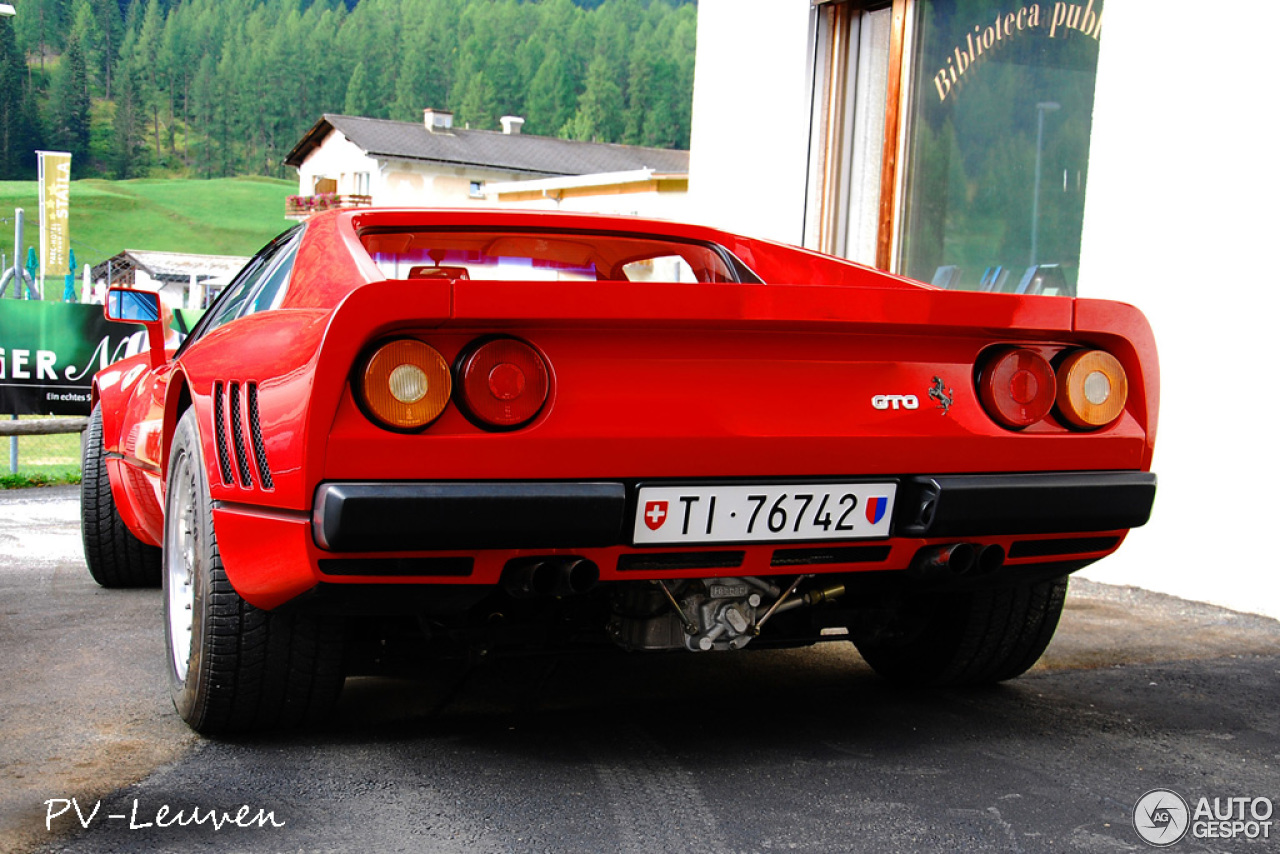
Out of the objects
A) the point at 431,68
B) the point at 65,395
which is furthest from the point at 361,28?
the point at 65,395

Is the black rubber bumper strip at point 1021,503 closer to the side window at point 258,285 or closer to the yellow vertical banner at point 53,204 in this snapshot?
the side window at point 258,285

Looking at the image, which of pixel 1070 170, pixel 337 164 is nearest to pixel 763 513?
pixel 1070 170

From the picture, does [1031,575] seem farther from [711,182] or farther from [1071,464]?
[711,182]

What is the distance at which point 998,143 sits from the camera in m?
6.41

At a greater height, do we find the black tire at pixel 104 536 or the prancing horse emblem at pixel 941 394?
the prancing horse emblem at pixel 941 394

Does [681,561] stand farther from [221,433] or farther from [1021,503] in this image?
[221,433]

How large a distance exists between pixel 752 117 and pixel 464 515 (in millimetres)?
5816

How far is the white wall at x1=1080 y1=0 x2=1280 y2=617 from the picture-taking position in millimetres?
4578

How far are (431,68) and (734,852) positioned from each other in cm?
12320

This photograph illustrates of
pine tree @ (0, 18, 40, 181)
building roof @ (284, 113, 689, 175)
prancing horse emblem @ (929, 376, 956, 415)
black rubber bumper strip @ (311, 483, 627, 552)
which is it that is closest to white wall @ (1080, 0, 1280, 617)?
prancing horse emblem @ (929, 376, 956, 415)

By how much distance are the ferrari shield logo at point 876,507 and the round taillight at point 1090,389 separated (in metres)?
0.47

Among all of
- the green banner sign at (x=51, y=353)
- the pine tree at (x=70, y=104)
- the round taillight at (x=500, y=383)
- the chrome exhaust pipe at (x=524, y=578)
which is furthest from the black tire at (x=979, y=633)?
the pine tree at (x=70, y=104)

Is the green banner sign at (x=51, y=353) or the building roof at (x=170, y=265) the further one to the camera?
the building roof at (x=170, y=265)

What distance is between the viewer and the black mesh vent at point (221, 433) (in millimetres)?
2547
